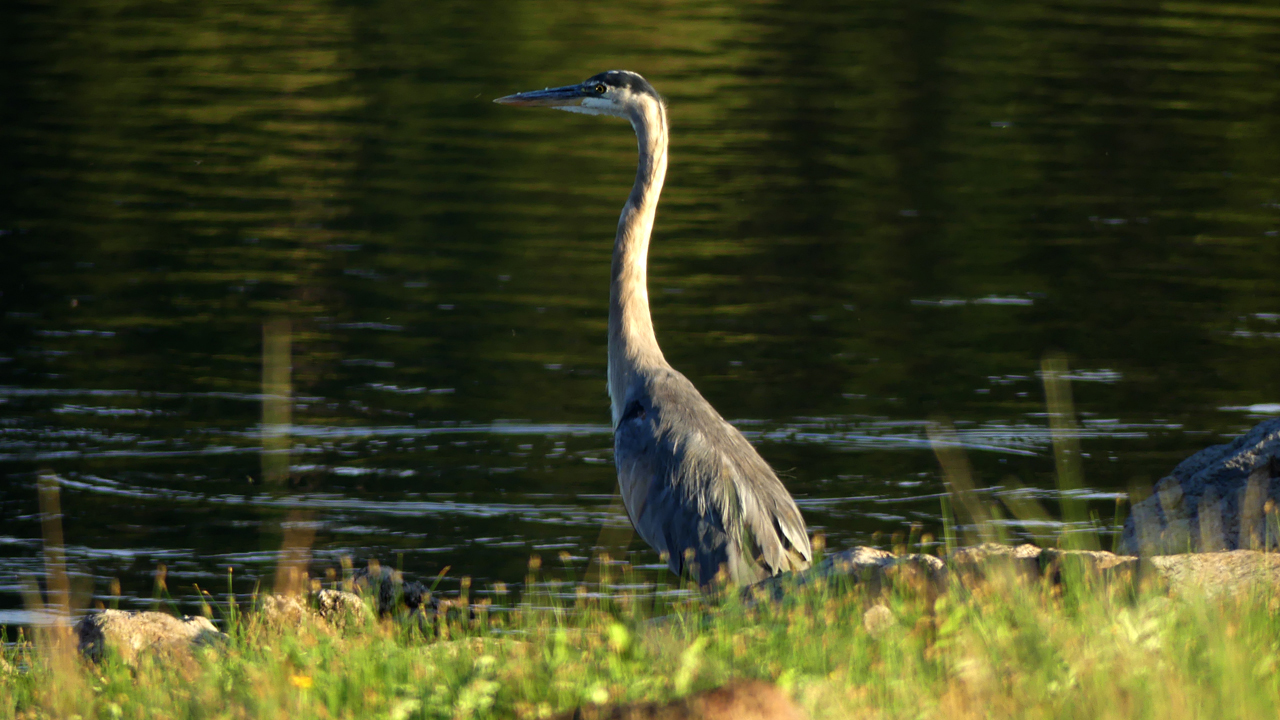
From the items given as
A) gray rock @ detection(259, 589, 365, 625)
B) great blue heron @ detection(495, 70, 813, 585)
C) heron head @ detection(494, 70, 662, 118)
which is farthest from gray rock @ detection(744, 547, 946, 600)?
heron head @ detection(494, 70, 662, 118)

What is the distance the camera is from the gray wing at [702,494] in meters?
7.02

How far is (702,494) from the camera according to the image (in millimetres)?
7148

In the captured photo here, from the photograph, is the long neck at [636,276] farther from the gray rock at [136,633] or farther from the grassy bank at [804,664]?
the grassy bank at [804,664]

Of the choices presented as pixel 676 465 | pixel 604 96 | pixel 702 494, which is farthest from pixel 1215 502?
pixel 604 96

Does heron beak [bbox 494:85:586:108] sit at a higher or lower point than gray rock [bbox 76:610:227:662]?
higher

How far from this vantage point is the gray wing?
23.0 feet

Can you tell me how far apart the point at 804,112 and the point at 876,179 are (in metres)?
4.09

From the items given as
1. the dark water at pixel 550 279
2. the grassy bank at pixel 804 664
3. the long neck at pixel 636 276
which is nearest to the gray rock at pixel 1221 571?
the grassy bank at pixel 804 664

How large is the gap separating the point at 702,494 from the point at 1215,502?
2408 mm

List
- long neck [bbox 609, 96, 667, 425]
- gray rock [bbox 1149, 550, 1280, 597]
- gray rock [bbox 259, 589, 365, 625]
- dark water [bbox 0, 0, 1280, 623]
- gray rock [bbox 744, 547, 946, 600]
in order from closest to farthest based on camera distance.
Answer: gray rock [bbox 1149, 550, 1280, 597] → gray rock [bbox 744, 547, 946, 600] → gray rock [bbox 259, 589, 365, 625] → long neck [bbox 609, 96, 667, 425] → dark water [bbox 0, 0, 1280, 623]

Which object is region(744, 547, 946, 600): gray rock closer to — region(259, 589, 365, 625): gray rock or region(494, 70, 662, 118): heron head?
region(259, 589, 365, 625): gray rock

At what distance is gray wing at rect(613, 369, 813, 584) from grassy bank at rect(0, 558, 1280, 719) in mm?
1410

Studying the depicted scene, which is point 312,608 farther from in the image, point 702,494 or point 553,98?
point 553,98

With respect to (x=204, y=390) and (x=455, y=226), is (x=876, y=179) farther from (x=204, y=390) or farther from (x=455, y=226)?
(x=204, y=390)
